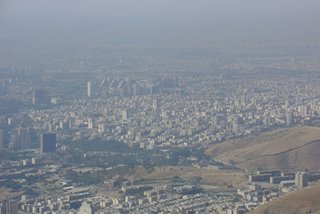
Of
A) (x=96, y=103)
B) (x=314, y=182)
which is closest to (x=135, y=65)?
(x=96, y=103)

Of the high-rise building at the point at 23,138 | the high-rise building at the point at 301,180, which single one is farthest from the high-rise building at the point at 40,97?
the high-rise building at the point at 301,180

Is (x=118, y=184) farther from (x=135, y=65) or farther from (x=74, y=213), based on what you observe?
(x=135, y=65)

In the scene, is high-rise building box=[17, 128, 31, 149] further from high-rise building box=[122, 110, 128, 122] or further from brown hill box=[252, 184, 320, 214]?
brown hill box=[252, 184, 320, 214]

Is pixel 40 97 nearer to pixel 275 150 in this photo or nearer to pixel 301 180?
pixel 275 150

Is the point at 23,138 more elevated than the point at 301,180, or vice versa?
the point at 23,138

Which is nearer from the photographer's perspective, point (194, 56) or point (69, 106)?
point (69, 106)

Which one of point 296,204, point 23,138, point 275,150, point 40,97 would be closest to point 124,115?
point 40,97

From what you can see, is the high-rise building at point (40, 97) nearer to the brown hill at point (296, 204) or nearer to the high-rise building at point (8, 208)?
the high-rise building at point (8, 208)
